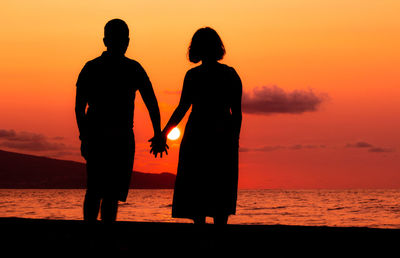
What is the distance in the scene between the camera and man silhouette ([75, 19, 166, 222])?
230 inches

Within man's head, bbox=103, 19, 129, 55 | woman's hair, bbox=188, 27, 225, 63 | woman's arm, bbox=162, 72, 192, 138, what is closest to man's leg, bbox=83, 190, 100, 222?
woman's arm, bbox=162, 72, 192, 138

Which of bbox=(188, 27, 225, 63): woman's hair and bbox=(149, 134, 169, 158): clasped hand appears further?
bbox=(149, 134, 169, 158): clasped hand

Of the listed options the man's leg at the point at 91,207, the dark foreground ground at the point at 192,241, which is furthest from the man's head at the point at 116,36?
the dark foreground ground at the point at 192,241

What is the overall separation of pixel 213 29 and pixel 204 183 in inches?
60.4

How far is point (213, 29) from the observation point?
245 inches

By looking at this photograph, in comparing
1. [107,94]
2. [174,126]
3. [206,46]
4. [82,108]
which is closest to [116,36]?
[107,94]

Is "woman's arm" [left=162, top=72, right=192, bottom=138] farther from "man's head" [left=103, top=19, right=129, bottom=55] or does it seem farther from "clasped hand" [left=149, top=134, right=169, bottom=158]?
"man's head" [left=103, top=19, right=129, bottom=55]

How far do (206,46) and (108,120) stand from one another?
3.98 feet

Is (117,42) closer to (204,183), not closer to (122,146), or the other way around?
(122,146)

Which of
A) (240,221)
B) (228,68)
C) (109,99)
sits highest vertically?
(228,68)

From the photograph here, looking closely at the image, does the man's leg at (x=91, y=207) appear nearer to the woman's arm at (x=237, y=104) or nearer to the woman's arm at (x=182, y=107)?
the woman's arm at (x=182, y=107)

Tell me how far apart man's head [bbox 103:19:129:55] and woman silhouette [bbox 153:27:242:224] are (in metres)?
0.68

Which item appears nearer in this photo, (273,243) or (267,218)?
(273,243)

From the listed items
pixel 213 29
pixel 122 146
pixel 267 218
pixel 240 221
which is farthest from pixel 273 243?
pixel 267 218
